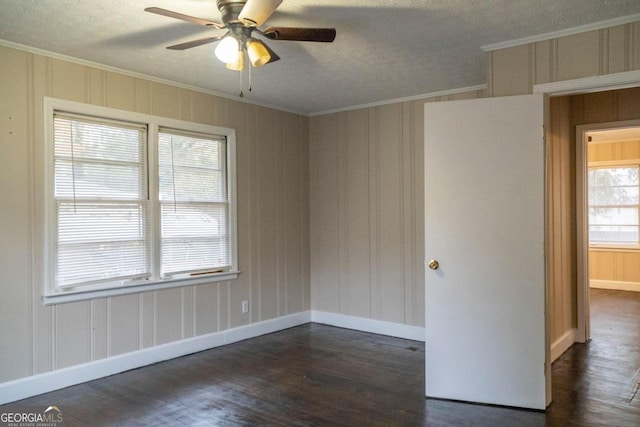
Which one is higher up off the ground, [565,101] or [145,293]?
[565,101]

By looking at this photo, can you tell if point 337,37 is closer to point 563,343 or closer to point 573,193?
point 573,193

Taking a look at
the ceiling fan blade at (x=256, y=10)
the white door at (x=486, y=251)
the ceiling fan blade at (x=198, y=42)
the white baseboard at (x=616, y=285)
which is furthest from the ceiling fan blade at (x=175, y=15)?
the white baseboard at (x=616, y=285)

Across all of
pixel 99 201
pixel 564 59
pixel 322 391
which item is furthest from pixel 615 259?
pixel 99 201

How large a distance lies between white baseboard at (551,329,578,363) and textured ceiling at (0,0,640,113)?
245cm

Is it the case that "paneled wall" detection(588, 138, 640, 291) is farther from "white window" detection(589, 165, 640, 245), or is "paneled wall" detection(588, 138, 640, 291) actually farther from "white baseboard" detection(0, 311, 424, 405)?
"white baseboard" detection(0, 311, 424, 405)

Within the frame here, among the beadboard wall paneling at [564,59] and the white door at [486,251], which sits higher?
the beadboard wall paneling at [564,59]

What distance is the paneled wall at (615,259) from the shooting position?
7.74 metres

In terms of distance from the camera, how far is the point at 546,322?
295 cm

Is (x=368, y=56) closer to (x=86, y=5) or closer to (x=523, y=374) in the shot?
(x=86, y=5)

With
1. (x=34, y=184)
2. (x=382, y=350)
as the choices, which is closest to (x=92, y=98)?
(x=34, y=184)

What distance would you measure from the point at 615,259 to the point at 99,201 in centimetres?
816

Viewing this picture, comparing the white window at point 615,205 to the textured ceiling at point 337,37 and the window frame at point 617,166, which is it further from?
the textured ceiling at point 337,37

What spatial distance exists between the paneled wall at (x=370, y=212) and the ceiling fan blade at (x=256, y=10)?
2743mm

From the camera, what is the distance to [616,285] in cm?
788
